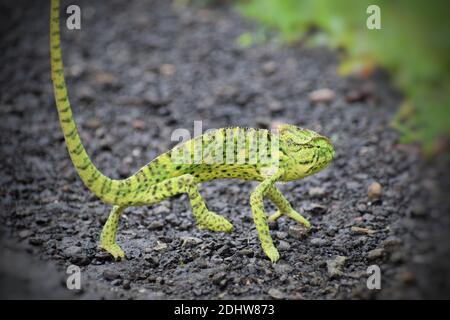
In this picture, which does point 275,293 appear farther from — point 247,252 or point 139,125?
point 139,125

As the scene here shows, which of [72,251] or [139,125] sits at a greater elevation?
[139,125]

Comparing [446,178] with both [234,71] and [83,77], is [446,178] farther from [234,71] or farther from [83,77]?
[83,77]

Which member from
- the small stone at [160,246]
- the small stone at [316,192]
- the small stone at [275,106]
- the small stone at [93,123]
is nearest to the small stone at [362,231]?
the small stone at [316,192]

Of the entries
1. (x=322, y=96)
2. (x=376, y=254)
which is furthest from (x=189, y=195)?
(x=322, y=96)

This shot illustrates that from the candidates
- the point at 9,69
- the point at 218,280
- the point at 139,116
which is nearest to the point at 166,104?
the point at 139,116

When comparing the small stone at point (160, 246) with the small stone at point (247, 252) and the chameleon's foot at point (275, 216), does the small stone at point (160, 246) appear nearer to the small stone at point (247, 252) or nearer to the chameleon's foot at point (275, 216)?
the small stone at point (247, 252)
